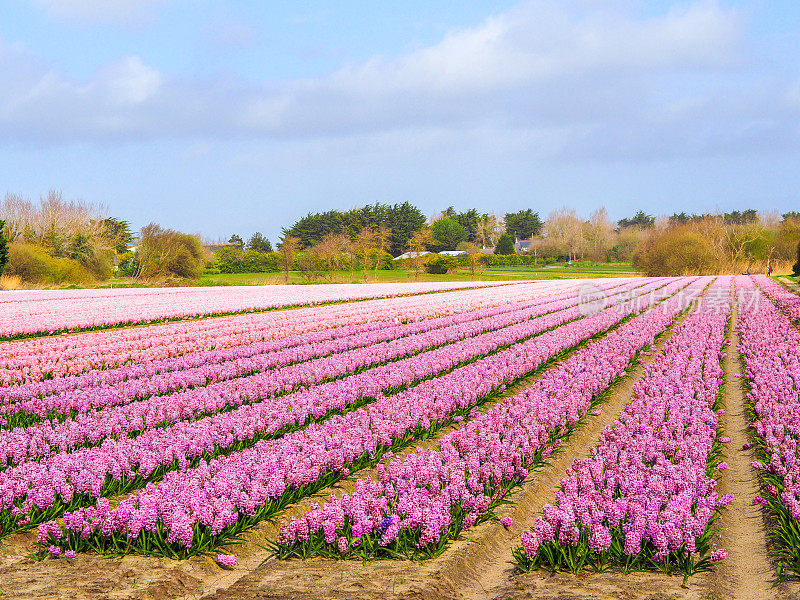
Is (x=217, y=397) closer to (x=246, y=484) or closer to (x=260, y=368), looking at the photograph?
(x=260, y=368)

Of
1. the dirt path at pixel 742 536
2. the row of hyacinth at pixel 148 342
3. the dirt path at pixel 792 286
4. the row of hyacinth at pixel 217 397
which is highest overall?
the dirt path at pixel 792 286

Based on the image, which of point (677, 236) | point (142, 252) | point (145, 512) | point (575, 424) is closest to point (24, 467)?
point (145, 512)

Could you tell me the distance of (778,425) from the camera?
5992 mm

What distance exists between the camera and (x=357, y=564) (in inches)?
149

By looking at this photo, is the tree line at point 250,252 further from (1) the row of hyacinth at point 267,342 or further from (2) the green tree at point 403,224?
(1) the row of hyacinth at point 267,342

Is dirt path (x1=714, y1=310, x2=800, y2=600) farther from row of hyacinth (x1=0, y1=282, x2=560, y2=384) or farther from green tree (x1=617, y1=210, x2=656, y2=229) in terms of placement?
green tree (x1=617, y1=210, x2=656, y2=229)

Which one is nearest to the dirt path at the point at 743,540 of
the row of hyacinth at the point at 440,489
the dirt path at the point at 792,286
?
the row of hyacinth at the point at 440,489

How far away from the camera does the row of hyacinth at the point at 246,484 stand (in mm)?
3939

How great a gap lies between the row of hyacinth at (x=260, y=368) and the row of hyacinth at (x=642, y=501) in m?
4.28

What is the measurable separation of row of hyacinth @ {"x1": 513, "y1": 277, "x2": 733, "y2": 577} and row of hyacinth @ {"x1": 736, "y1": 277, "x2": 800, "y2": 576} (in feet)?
1.21

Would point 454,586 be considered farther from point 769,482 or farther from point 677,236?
point 677,236

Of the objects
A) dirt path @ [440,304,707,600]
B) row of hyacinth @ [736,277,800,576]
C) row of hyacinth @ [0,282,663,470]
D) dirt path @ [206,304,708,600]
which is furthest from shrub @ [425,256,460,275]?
dirt path @ [206,304,708,600]

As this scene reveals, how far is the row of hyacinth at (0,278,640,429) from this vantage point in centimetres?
687

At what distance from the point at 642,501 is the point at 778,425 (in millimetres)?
2712
